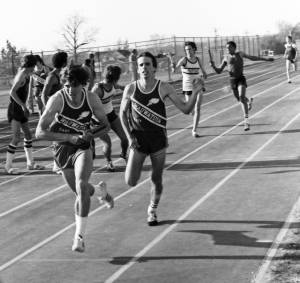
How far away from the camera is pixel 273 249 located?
7203 mm

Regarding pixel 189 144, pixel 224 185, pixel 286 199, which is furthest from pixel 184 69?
pixel 286 199

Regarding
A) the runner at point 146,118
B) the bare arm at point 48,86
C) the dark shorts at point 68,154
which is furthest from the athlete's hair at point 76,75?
the bare arm at point 48,86

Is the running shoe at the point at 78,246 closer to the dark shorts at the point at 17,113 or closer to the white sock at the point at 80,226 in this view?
the white sock at the point at 80,226

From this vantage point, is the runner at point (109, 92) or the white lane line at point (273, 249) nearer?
the white lane line at point (273, 249)

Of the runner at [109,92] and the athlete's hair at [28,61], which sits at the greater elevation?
the athlete's hair at [28,61]

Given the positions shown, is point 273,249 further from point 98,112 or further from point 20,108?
point 20,108

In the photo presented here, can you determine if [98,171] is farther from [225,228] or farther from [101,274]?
[101,274]

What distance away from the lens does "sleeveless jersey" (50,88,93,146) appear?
24.8 ft

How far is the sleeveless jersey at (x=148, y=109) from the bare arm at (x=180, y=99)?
8 cm

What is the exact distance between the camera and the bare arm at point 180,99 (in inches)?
310

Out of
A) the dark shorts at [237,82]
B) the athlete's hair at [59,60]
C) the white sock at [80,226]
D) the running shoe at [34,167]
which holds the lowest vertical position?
the running shoe at [34,167]

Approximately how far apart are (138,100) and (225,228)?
1899 mm

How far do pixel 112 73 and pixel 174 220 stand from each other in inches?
149

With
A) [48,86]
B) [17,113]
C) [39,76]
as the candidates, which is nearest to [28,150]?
[17,113]
